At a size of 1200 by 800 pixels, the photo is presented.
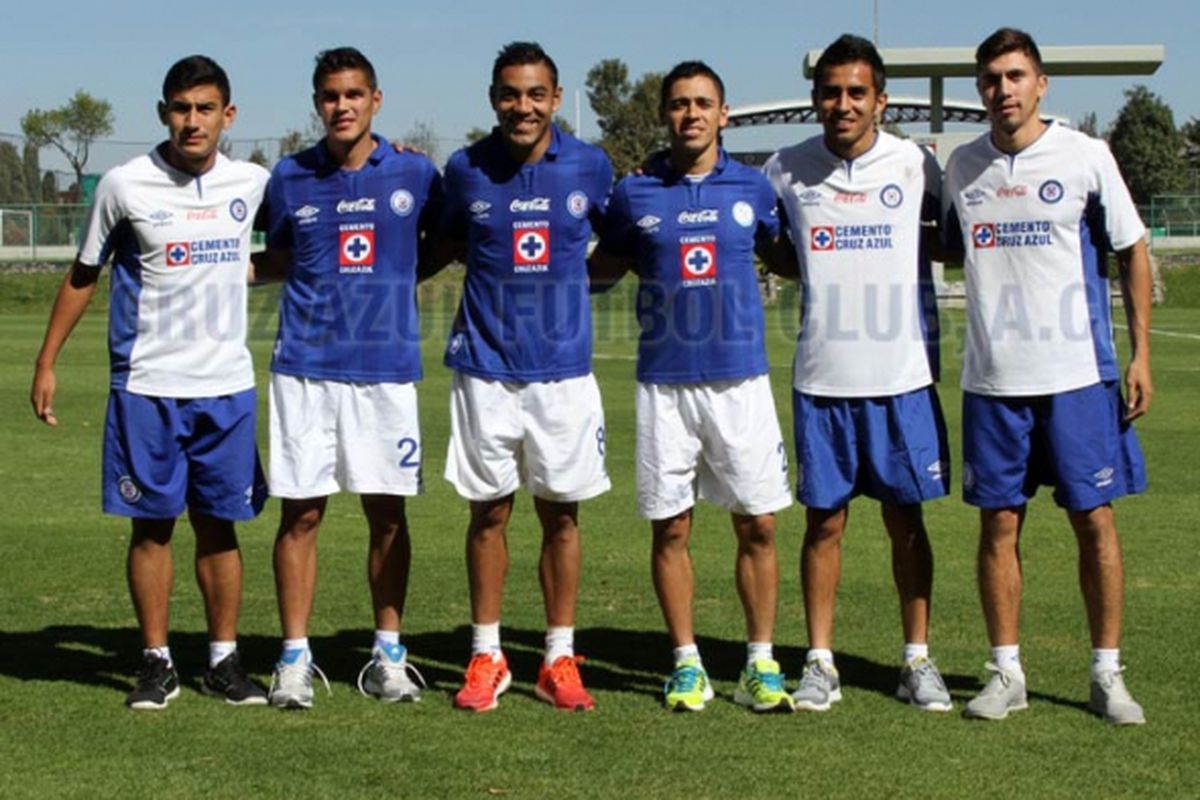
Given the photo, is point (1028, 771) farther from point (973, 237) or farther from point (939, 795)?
point (973, 237)

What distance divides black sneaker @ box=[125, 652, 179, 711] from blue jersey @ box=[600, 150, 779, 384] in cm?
203

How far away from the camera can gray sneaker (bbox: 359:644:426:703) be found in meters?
6.41

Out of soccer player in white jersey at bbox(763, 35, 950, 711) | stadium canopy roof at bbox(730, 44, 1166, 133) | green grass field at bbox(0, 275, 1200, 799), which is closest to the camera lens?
green grass field at bbox(0, 275, 1200, 799)

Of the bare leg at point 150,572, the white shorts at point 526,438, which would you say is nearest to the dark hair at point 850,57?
the white shorts at point 526,438

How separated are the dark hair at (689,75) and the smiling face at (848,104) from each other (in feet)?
1.11

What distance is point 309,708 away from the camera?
20.6 feet

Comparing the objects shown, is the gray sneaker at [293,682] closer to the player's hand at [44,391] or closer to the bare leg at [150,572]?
the bare leg at [150,572]

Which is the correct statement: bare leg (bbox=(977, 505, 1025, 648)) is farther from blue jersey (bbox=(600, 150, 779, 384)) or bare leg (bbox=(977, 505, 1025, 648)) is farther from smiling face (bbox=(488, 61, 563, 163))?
smiling face (bbox=(488, 61, 563, 163))

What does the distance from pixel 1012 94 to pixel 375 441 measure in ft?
8.34

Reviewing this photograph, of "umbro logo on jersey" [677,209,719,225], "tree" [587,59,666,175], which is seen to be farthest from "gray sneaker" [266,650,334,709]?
"tree" [587,59,666,175]

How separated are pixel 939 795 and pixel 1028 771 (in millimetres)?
404

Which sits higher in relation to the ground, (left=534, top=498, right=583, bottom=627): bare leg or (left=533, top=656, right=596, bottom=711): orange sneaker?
(left=534, top=498, right=583, bottom=627): bare leg

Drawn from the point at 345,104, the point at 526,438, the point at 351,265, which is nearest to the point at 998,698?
the point at 526,438

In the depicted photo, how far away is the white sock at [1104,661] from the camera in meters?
6.18
